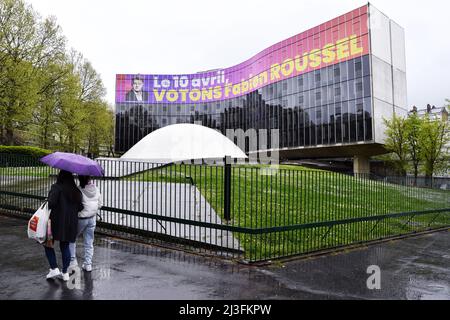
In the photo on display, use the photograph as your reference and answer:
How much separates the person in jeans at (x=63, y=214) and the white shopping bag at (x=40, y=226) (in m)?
0.08

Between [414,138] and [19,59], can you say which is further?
[414,138]

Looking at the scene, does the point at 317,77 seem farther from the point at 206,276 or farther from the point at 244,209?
the point at 206,276

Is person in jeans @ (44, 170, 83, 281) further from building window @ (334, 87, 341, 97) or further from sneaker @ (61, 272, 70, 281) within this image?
building window @ (334, 87, 341, 97)

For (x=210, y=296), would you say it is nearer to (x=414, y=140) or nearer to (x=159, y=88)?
(x=414, y=140)

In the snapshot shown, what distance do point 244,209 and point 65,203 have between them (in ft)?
19.3

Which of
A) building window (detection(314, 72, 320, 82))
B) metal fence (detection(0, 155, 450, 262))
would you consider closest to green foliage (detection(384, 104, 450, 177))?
building window (detection(314, 72, 320, 82))

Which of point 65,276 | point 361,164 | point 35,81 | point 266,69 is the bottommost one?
point 65,276

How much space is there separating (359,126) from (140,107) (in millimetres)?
42011

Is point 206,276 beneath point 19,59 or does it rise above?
beneath

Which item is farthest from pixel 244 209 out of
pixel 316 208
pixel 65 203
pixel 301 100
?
pixel 301 100

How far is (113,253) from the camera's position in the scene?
692 cm

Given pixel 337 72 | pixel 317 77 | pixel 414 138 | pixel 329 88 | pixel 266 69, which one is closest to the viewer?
pixel 414 138

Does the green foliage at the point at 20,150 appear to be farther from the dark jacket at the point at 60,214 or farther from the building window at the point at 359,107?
the building window at the point at 359,107

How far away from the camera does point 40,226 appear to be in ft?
16.0
